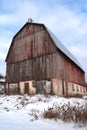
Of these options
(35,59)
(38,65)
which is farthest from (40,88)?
(35,59)

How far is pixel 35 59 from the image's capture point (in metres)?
20.9

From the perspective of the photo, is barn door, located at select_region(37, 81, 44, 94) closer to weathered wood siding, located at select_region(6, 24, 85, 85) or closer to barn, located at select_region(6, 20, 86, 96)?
barn, located at select_region(6, 20, 86, 96)

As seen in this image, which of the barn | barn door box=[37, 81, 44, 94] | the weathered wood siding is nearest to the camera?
the barn

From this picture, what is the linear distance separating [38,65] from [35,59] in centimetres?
86

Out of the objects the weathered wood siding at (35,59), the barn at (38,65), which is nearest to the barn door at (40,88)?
the barn at (38,65)

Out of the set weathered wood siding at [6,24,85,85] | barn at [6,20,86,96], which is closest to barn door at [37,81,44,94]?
barn at [6,20,86,96]

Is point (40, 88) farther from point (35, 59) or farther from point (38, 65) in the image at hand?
point (35, 59)

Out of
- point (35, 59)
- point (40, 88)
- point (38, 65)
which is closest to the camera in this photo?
point (40, 88)

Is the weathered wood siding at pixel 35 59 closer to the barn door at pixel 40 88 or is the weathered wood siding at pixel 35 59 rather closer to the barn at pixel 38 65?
the barn at pixel 38 65

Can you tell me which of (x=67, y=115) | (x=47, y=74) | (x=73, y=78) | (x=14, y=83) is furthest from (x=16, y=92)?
(x=67, y=115)

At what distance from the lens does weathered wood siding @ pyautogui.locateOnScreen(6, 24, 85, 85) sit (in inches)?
760

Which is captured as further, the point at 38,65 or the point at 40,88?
the point at 38,65

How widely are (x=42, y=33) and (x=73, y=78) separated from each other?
6.72 meters

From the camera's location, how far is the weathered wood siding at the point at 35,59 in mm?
19312
